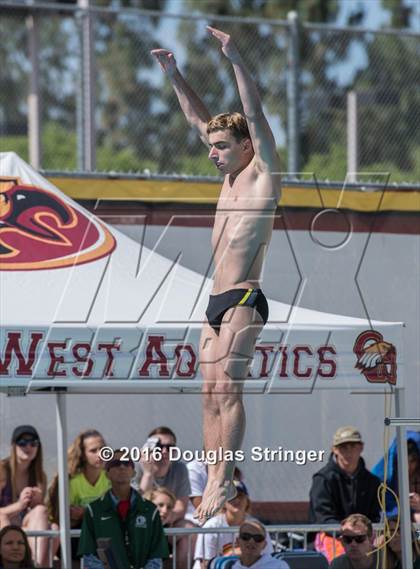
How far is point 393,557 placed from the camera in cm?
730

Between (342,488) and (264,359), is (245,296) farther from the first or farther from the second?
(342,488)

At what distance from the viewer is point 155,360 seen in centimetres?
578

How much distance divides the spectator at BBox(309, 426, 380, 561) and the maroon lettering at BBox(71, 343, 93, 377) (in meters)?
1.85

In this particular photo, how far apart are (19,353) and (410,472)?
3.12 metres

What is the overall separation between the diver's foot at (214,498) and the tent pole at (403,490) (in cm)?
206

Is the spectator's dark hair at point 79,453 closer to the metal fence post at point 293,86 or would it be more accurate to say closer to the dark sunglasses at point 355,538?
the dark sunglasses at point 355,538

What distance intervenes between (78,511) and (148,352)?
1934 millimetres

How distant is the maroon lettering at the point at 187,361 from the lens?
226 inches

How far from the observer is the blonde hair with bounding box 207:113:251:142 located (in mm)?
4449

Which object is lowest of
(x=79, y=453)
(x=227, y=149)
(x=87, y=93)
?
(x=79, y=453)

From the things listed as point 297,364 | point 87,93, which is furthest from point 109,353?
point 87,93

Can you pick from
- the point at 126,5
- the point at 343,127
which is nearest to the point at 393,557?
the point at 343,127

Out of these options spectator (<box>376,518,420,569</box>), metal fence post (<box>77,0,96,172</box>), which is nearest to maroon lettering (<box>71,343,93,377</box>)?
spectator (<box>376,518,420,569</box>)
